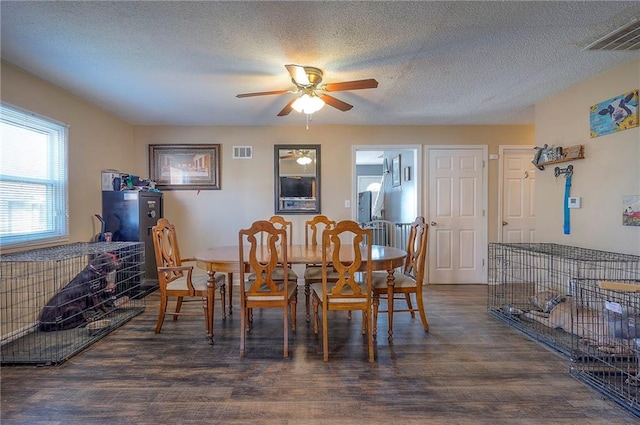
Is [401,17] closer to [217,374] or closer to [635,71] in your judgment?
[635,71]

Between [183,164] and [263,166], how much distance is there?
3.81 ft

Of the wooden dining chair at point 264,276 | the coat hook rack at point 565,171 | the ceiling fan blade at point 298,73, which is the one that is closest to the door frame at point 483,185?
the coat hook rack at point 565,171

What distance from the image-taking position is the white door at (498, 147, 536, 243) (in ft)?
15.1

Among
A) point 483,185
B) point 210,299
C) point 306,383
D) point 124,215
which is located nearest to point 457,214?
point 483,185

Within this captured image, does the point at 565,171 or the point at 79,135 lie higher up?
the point at 79,135

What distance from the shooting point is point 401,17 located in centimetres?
198

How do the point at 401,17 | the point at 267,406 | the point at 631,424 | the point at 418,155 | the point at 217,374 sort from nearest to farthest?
the point at 631,424 < the point at 267,406 < the point at 401,17 < the point at 217,374 < the point at 418,155

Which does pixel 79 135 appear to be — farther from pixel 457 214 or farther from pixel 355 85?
pixel 457 214

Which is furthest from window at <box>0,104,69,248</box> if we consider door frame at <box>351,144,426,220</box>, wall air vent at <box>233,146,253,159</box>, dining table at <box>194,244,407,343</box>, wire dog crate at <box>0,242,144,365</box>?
door frame at <box>351,144,426,220</box>

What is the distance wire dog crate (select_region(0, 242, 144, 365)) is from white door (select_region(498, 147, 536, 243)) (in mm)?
4951

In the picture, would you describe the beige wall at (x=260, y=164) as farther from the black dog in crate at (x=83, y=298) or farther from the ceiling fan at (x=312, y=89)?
the ceiling fan at (x=312, y=89)

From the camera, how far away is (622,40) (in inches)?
89.0

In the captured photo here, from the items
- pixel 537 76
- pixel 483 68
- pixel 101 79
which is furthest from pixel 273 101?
pixel 537 76

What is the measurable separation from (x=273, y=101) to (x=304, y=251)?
5.70 feet
